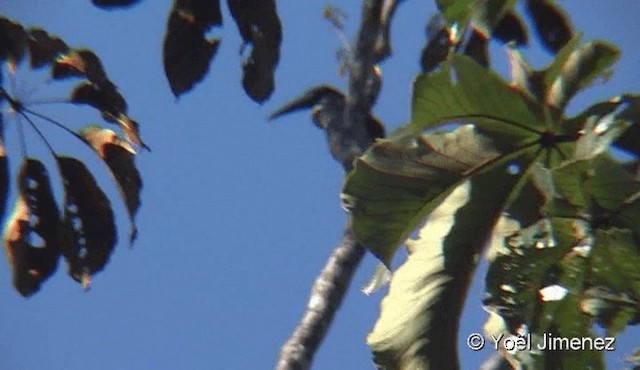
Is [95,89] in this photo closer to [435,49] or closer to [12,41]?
[12,41]

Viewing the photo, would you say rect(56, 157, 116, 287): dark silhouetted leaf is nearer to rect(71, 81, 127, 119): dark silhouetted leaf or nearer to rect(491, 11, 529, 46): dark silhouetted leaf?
rect(71, 81, 127, 119): dark silhouetted leaf

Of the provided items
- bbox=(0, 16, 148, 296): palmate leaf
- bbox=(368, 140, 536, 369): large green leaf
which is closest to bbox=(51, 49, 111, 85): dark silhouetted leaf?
bbox=(0, 16, 148, 296): palmate leaf

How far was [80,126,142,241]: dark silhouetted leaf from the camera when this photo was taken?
415cm

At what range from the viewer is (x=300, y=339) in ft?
12.7

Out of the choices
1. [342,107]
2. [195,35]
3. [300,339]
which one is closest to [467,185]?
[300,339]

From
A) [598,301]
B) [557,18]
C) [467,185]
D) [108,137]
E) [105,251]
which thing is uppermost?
[557,18]

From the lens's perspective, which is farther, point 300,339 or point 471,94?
point 300,339

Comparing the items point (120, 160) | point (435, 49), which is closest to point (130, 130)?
point (120, 160)

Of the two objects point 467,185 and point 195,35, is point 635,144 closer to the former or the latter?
point 467,185

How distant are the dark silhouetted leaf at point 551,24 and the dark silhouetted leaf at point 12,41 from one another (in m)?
2.14

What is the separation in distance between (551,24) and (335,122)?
1018 mm

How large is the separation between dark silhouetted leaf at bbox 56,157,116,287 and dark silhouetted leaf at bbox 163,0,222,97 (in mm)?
439

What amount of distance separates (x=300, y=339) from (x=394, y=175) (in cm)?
122

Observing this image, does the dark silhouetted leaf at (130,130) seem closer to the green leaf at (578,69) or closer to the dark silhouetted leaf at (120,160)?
the dark silhouetted leaf at (120,160)
